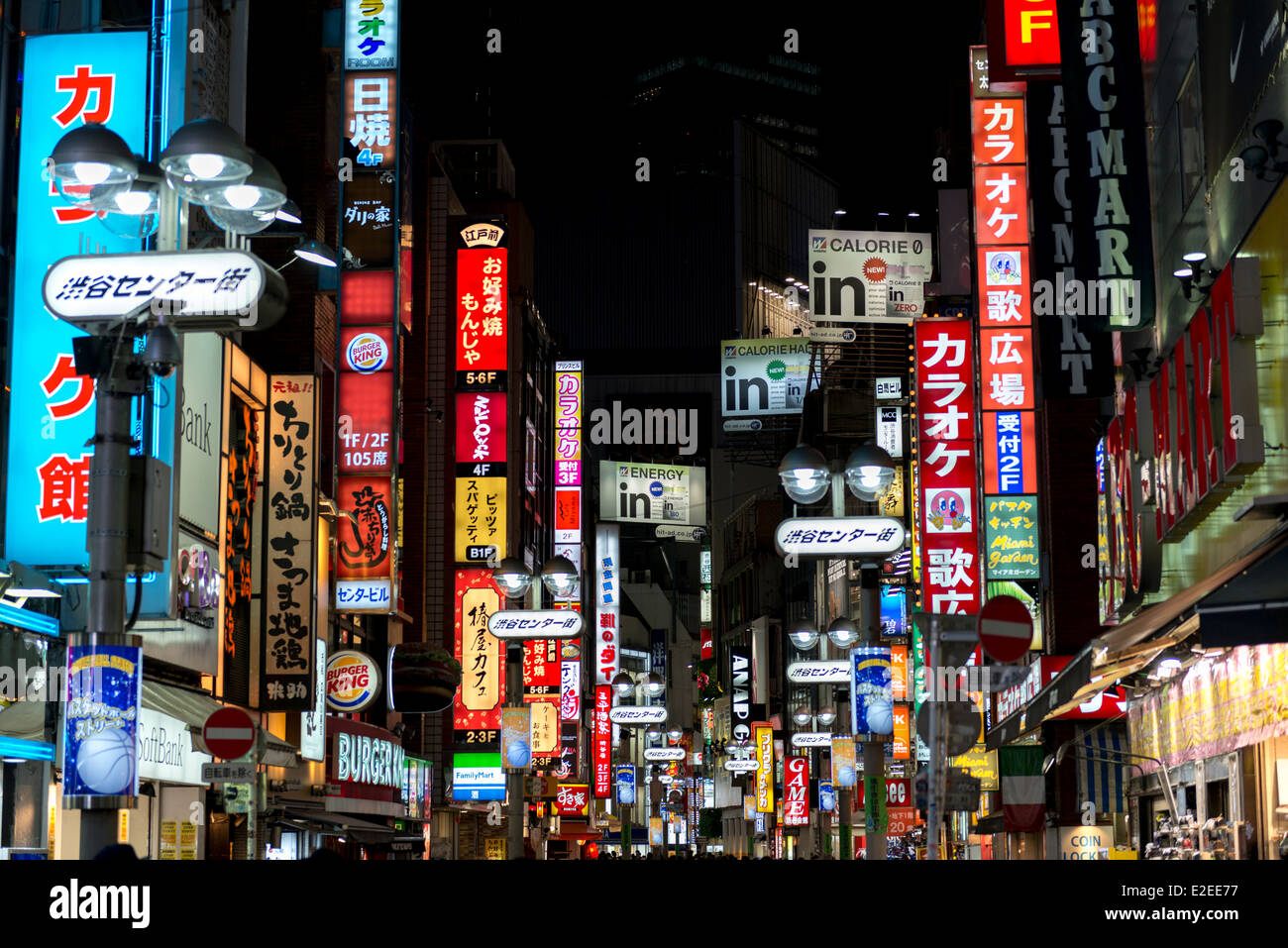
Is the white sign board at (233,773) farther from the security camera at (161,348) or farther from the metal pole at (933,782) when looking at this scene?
the metal pole at (933,782)

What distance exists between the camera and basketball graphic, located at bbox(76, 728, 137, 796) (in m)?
11.0

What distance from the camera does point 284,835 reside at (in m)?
31.6

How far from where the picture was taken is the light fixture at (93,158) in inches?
409

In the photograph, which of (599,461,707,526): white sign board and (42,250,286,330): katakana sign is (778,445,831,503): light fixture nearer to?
(42,250,286,330): katakana sign

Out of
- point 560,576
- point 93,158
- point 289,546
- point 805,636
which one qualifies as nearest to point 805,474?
point 560,576

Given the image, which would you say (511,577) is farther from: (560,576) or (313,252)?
(313,252)

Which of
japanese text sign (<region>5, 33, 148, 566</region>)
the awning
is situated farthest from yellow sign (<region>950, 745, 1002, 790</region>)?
japanese text sign (<region>5, 33, 148, 566</region>)

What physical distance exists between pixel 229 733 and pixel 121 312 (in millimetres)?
5107

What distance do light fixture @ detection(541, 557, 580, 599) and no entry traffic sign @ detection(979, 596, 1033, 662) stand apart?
39.7 ft

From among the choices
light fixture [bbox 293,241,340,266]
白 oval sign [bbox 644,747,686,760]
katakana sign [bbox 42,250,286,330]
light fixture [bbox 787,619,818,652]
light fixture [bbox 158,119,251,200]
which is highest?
light fixture [bbox 293,241,340,266]

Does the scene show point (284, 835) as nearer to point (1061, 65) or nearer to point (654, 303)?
point (1061, 65)

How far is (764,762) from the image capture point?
3071 inches

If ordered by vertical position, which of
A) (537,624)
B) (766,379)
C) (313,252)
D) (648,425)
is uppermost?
(648,425)
